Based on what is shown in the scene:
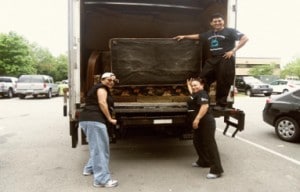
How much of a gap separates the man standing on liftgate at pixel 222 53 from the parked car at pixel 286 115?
2701 mm

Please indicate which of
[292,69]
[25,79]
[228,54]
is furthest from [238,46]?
[292,69]

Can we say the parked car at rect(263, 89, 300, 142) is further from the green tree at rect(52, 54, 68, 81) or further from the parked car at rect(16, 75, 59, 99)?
the green tree at rect(52, 54, 68, 81)

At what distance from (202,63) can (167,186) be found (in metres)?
3.04

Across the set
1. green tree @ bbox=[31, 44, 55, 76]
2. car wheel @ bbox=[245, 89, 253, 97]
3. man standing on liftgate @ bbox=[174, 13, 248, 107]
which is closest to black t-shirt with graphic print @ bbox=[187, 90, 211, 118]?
man standing on liftgate @ bbox=[174, 13, 248, 107]

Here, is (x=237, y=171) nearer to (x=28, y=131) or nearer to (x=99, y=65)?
(x=99, y=65)

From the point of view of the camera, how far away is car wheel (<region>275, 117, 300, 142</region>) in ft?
28.9

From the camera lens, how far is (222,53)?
6891 mm

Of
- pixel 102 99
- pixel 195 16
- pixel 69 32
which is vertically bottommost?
pixel 102 99

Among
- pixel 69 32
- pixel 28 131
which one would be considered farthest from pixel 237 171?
pixel 28 131

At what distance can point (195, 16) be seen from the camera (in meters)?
9.00

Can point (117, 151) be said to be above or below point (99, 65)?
below

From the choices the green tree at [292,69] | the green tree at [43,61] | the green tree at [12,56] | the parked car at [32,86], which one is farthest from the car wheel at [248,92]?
the green tree at [292,69]

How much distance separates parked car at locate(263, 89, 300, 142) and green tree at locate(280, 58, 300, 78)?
292 ft

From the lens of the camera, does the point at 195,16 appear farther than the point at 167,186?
Yes
